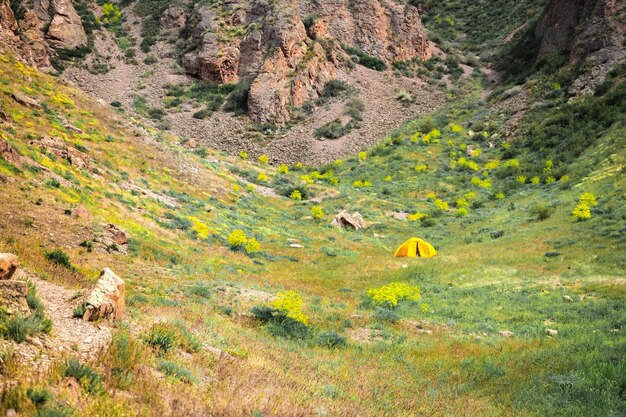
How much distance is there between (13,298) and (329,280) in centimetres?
1484

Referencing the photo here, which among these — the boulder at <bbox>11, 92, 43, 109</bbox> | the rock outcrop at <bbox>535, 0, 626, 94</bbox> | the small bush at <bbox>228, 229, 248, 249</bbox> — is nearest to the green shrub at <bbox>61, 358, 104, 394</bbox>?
the small bush at <bbox>228, 229, 248, 249</bbox>

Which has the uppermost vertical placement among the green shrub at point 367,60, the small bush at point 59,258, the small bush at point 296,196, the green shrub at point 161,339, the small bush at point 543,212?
the green shrub at point 367,60

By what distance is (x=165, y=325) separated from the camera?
7.39 metres

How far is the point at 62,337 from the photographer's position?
5730mm

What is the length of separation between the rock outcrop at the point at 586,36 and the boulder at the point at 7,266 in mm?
49309

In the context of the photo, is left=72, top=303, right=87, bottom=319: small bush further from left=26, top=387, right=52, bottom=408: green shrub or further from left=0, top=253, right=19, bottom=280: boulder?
left=26, top=387, right=52, bottom=408: green shrub

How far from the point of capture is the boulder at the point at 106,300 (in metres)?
6.65

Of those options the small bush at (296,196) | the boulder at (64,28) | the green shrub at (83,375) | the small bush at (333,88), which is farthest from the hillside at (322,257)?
the boulder at (64,28)

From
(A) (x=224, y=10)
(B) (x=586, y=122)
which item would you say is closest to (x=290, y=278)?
(B) (x=586, y=122)

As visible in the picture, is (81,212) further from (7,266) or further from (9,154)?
(7,266)

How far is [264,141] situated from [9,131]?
3466 cm

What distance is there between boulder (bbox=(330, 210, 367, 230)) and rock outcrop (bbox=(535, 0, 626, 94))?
2961cm

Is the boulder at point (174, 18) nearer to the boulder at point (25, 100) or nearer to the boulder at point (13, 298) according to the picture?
the boulder at point (25, 100)

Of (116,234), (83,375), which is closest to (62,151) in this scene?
(116,234)
